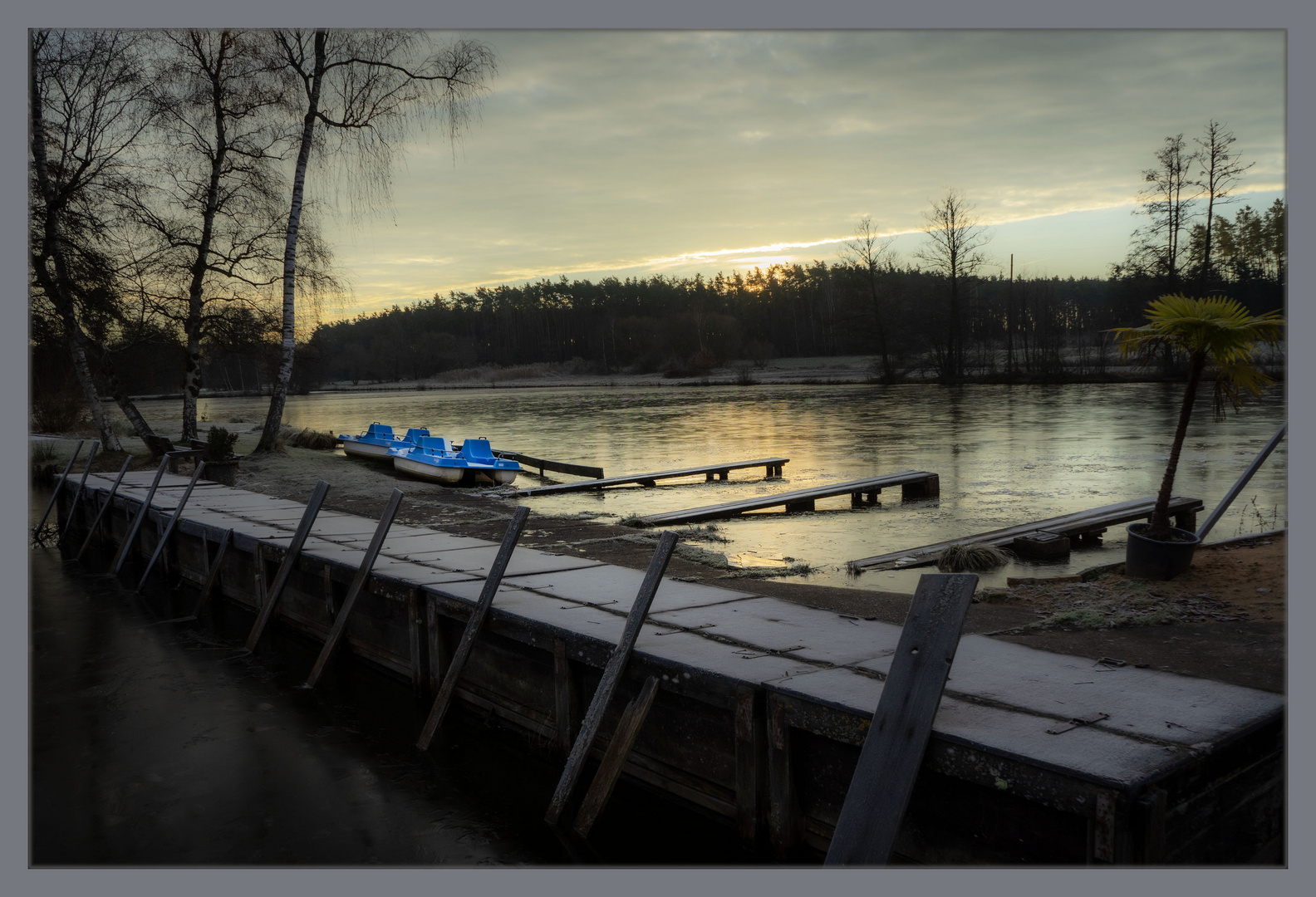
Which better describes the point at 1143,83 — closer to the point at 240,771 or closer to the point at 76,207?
the point at 240,771

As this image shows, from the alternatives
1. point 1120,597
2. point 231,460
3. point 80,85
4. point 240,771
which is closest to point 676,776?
point 240,771

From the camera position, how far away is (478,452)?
18109 millimetres

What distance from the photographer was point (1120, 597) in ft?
22.9

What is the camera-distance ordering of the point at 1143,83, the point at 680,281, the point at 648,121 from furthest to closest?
1. the point at 680,281
2. the point at 648,121
3. the point at 1143,83

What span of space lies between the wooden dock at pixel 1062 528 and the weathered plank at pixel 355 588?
481cm

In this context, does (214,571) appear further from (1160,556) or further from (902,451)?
(902,451)

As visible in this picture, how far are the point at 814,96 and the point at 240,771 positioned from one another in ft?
19.3

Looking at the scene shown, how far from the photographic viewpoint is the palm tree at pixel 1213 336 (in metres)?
6.86

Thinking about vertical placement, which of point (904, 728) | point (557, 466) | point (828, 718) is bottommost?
point (557, 466)

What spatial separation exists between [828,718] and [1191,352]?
5.54 m

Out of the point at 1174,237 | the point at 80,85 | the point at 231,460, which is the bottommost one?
the point at 231,460

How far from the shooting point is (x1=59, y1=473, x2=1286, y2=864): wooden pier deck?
3072 millimetres

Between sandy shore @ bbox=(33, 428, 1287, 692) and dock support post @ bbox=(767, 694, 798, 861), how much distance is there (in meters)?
2.06

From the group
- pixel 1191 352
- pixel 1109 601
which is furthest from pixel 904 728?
pixel 1191 352
